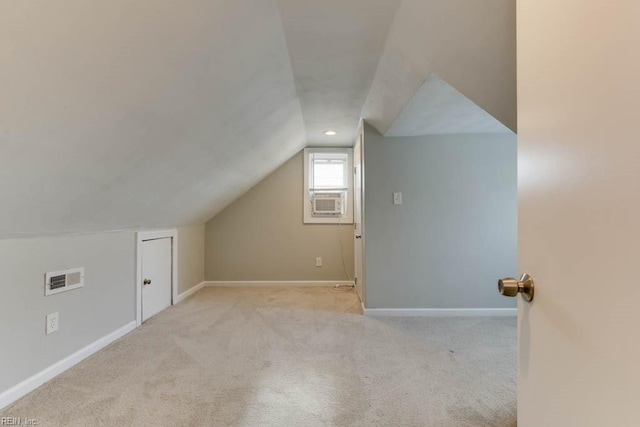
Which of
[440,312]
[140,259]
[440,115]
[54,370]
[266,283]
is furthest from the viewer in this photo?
[266,283]

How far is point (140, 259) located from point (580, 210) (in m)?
3.01

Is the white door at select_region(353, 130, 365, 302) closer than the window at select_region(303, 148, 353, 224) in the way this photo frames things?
Yes

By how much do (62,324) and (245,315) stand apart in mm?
1418

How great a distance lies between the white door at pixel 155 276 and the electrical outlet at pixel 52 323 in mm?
937

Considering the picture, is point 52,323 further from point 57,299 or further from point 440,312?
point 440,312

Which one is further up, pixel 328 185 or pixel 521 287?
pixel 328 185

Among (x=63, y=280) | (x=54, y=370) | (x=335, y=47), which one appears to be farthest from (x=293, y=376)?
(x=335, y=47)

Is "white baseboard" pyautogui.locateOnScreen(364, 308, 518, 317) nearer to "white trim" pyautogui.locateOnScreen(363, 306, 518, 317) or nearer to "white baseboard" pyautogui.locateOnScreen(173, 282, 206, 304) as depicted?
"white trim" pyautogui.locateOnScreen(363, 306, 518, 317)

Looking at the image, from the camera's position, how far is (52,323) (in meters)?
1.85

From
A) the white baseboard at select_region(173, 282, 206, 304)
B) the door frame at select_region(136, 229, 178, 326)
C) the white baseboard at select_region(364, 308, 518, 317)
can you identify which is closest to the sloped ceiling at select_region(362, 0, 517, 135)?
the white baseboard at select_region(364, 308, 518, 317)

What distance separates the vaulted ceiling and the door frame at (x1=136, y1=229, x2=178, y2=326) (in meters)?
0.26

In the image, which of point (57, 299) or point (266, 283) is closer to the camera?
point (57, 299)

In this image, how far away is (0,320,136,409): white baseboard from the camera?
157 cm

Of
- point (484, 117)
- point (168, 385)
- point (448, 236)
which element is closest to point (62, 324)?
point (168, 385)
